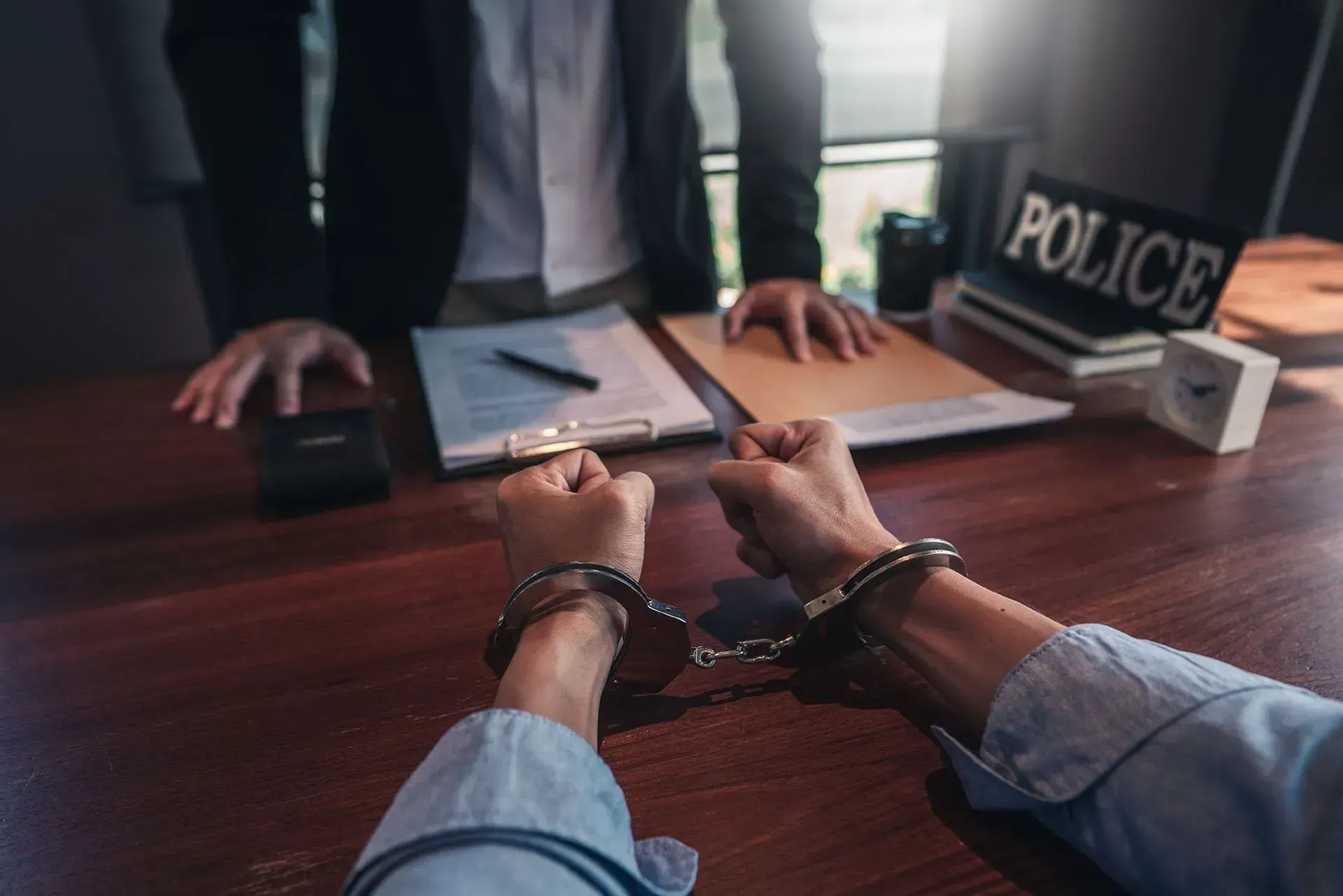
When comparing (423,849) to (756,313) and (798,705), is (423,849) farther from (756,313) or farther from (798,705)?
(756,313)

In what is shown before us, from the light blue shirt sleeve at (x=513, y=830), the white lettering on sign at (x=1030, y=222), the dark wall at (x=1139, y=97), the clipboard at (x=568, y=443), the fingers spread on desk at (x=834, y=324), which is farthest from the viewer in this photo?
the dark wall at (x=1139, y=97)

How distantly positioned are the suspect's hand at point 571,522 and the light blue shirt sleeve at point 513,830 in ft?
0.52

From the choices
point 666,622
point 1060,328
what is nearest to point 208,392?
point 666,622

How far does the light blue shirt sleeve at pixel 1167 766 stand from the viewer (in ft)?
1.25

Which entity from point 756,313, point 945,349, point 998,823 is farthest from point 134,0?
point 998,823

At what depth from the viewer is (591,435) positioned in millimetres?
846

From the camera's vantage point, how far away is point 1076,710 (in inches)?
17.9

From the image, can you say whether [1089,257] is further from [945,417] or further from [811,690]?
[811,690]

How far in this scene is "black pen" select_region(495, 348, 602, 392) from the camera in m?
0.94

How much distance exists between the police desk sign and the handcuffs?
23.8 inches

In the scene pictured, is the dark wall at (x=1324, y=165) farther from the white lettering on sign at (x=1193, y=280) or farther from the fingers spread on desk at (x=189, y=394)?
the fingers spread on desk at (x=189, y=394)

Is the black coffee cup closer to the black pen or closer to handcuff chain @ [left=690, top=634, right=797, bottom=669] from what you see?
the black pen

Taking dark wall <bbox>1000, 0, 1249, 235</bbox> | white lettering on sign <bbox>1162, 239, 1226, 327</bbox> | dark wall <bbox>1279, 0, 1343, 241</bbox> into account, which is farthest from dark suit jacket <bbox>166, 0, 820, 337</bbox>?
dark wall <bbox>1000, 0, 1249, 235</bbox>

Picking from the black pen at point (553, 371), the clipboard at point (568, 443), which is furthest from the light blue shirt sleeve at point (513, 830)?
the black pen at point (553, 371)
